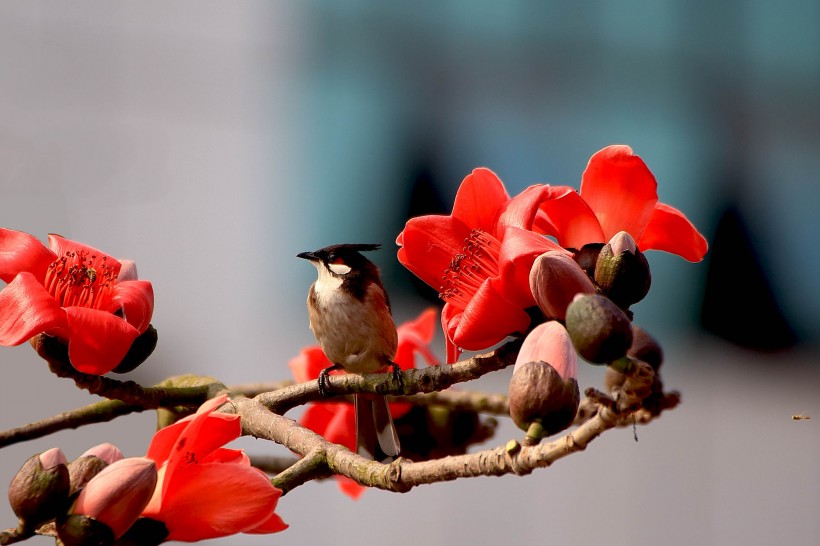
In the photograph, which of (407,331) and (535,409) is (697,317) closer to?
(407,331)

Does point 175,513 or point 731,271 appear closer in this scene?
point 175,513

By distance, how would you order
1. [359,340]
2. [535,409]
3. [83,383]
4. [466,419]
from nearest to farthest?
[535,409] < [83,383] < [466,419] < [359,340]

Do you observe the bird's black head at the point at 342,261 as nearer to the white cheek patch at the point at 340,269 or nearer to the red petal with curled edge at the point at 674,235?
the white cheek patch at the point at 340,269

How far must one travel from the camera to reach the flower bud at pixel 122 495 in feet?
1.59

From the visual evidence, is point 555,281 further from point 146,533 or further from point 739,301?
point 739,301

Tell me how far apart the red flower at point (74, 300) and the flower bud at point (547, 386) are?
10.2 inches

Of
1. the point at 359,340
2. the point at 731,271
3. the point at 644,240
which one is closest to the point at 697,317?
the point at 731,271

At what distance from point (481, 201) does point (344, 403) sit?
413 mm

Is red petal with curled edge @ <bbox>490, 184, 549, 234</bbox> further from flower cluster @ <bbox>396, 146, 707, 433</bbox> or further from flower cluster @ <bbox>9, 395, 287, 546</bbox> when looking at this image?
flower cluster @ <bbox>9, 395, 287, 546</bbox>

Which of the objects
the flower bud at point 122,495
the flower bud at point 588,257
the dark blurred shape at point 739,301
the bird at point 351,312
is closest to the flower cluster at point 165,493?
the flower bud at point 122,495

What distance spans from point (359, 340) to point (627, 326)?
81 centimetres

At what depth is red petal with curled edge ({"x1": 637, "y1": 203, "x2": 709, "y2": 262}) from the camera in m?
0.62

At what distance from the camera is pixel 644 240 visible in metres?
0.64

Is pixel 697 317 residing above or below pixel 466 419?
below
